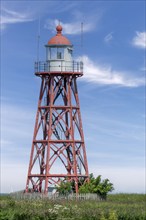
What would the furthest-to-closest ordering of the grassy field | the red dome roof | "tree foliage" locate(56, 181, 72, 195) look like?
the red dome roof, "tree foliage" locate(56, 181, 72, 195), the grassy field

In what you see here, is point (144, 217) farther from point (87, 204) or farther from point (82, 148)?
point (82, 148)

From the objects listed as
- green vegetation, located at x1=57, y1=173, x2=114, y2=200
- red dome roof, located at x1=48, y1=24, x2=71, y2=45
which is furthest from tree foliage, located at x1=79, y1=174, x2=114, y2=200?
red dome roof, located at x1=48, y1=24, x2=71, y2=45

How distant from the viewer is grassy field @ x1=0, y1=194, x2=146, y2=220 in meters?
67.5

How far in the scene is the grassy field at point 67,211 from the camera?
67.5m

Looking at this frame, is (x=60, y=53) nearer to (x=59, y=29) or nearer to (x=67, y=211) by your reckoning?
(x=59, y=29)

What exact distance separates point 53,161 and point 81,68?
10.6 m

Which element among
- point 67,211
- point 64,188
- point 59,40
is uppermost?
point 59,40

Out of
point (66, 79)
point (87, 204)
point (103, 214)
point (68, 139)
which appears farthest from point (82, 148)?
point (103, 214)

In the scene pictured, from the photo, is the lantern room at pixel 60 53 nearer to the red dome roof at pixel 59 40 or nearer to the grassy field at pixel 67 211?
the red dome roof at pixel 59 40

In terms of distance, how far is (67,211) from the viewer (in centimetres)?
7012

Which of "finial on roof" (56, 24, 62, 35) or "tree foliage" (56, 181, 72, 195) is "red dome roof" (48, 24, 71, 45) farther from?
"tree foliage" (56, 181, 72, 195)


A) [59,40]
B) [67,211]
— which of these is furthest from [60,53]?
[67,211]

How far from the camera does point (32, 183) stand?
91688 mm

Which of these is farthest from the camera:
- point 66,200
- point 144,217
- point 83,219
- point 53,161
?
point 53,161
